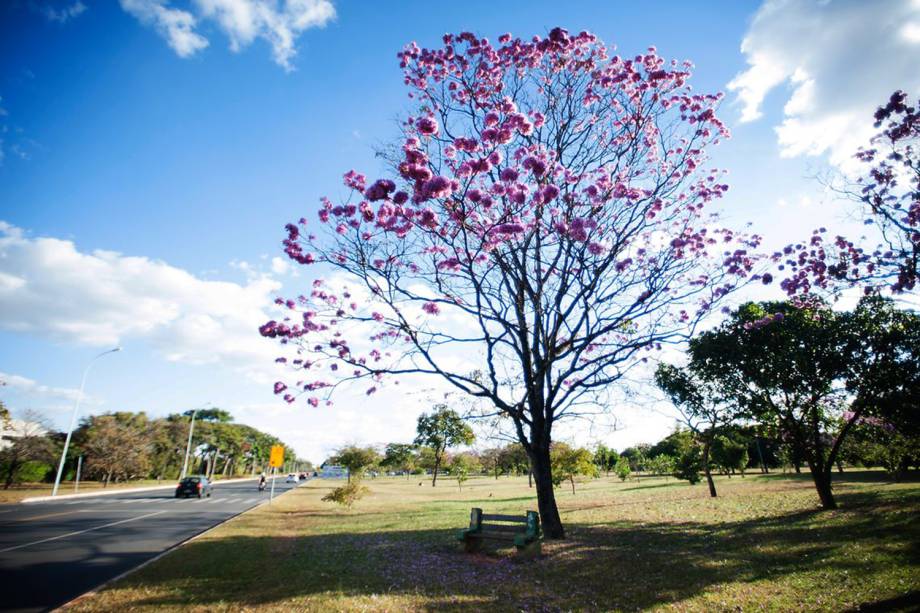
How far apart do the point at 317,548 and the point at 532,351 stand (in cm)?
829

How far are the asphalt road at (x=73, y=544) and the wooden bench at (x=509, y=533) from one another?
7683mm

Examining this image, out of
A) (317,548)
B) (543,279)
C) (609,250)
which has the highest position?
(609,250)

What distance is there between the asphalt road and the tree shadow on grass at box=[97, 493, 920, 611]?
3.33ft

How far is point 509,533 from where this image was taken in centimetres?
988

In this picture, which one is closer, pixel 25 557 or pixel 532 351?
pixel 25 557

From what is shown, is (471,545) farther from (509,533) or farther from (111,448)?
(111,448)

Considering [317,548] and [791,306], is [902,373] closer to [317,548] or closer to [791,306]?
[791,306]

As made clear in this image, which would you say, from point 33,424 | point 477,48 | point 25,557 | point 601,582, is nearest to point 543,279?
point 477,48

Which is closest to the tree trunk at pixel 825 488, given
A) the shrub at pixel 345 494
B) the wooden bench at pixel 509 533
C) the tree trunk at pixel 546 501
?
the tree trunk at pixel 546 501

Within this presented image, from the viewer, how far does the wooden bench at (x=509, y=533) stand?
9469mm

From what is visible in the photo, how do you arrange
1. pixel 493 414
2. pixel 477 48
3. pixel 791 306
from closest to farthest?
pixel 477 48
pixel 493 414
pixel 791 306

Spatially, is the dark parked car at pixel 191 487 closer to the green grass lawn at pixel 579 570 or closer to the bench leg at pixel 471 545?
the green grass lawn at pixel 579 570

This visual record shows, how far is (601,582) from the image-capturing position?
24.3ft

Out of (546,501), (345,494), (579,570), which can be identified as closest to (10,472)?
(345,494)
